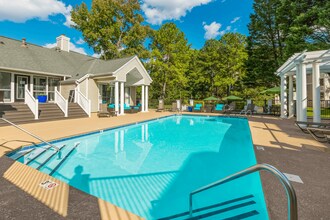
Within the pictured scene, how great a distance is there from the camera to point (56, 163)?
543 centimetres

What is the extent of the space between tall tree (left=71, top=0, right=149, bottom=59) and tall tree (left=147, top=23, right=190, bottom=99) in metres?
2.44

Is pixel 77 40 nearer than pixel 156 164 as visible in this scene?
No

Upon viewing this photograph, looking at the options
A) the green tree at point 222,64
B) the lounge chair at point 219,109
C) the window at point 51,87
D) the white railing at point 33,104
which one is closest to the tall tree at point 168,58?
the green tree at point 222,64

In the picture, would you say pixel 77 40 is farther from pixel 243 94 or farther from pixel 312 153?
pixel 312 153

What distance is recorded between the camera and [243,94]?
87.3ft

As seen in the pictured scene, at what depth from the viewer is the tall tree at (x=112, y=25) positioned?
26.3m

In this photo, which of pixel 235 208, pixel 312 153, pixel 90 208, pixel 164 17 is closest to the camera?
pixel 90 208

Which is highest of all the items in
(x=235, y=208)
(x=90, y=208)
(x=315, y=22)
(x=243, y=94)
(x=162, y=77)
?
(x=315, y=22)

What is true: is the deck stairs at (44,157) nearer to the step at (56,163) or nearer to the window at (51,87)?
the step at (56,163)

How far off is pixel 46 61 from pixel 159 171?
17.7 meters

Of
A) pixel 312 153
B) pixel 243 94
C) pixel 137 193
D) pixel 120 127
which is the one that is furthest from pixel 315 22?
pixel 137 193

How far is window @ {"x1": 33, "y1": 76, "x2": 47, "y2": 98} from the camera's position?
625 inches

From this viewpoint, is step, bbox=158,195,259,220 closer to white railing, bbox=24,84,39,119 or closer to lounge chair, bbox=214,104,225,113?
white railing, bbox=24,84,39,119

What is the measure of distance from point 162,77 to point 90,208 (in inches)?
980
